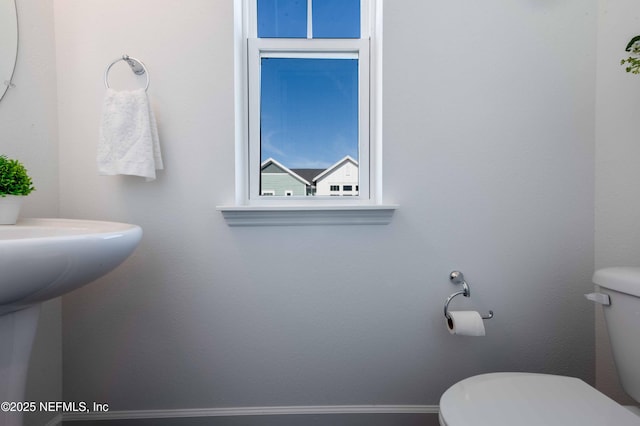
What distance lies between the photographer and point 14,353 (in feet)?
2.29

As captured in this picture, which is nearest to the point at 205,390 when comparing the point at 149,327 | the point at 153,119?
A: the point at 149,327

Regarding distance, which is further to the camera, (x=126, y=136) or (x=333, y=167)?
(x=333, y=167)

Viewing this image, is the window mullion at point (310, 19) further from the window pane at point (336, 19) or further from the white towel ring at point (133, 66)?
the white towel ring at point (133, 66)

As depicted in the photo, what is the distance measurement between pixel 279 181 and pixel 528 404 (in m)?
1.06

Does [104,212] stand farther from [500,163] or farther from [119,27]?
[500,163]

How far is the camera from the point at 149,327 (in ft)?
3.63

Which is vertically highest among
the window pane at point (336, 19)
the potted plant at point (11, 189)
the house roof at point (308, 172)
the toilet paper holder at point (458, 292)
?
the window pane at point (336, 19)

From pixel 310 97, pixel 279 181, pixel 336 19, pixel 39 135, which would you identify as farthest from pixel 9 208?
pixel 336 19

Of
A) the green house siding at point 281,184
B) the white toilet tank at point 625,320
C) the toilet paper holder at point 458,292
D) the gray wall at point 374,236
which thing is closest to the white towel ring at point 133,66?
the gray wall at point 374,236

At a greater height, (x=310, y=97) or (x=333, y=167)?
Answer: (x=310, y=97)

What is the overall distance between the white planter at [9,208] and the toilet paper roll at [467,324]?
4.64 ft

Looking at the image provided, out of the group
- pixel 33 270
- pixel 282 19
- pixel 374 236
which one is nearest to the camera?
pixel 33 270

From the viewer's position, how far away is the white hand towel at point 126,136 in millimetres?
997

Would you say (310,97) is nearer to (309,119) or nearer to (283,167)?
(309,119)
